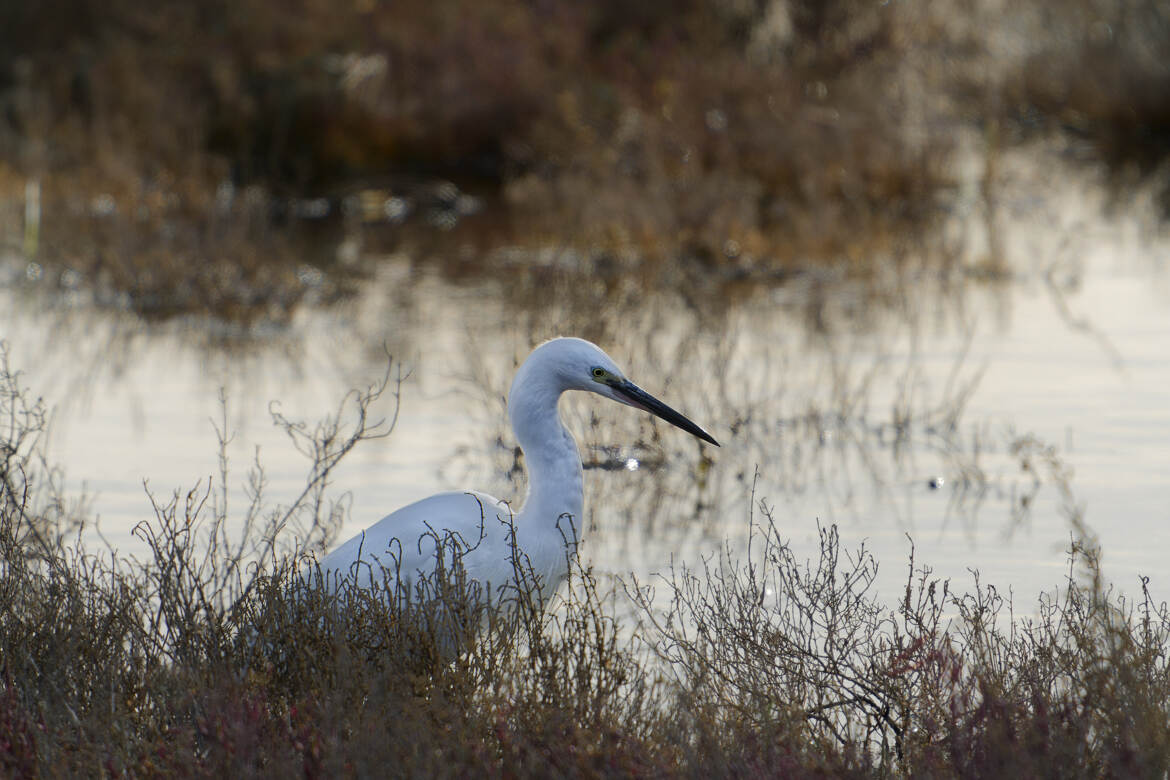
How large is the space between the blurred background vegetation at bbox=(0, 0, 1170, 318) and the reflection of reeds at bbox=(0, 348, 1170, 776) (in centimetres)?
782

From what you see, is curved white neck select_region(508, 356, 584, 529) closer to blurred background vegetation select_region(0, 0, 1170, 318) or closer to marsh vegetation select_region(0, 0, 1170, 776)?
marsh vegetation select_region(0, 0, 1170, 776)

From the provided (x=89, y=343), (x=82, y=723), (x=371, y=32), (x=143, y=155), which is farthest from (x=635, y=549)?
(x=371, y=32)

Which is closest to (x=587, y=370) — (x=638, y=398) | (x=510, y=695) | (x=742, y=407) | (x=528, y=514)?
(x=638, y=398)

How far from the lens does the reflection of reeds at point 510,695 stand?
387 cm

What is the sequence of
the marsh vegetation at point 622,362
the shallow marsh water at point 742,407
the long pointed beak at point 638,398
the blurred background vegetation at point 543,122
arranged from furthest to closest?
A: 1. the blurred background vegetation at point 543,122
2. the shallow marsh water at point 742,407
3. the long pointed beak at point 638,398
4. the marsh vegetation at point 622,362

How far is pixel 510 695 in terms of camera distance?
4.42m

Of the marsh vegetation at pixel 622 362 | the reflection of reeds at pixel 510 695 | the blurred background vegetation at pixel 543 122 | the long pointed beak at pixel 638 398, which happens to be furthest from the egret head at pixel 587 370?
the blurred background vegetation at pixel 543 122

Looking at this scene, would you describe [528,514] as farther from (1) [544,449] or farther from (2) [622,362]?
(2) [622,362]

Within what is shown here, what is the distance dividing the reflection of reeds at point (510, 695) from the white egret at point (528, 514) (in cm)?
21

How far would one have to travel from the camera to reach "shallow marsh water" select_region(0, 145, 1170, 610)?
7141mm

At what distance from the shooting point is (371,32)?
73.8 ft

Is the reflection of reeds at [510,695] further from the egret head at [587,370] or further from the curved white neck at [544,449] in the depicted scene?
the egret head at [587,370]

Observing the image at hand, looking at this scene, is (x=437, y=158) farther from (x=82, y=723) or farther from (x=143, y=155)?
(x=82, y=723)

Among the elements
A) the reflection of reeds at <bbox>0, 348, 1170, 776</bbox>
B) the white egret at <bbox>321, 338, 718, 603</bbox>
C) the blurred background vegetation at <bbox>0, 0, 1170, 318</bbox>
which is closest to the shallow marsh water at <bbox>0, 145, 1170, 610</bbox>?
the white egret at <bbox>321, 338, 718, 603</bbox>
